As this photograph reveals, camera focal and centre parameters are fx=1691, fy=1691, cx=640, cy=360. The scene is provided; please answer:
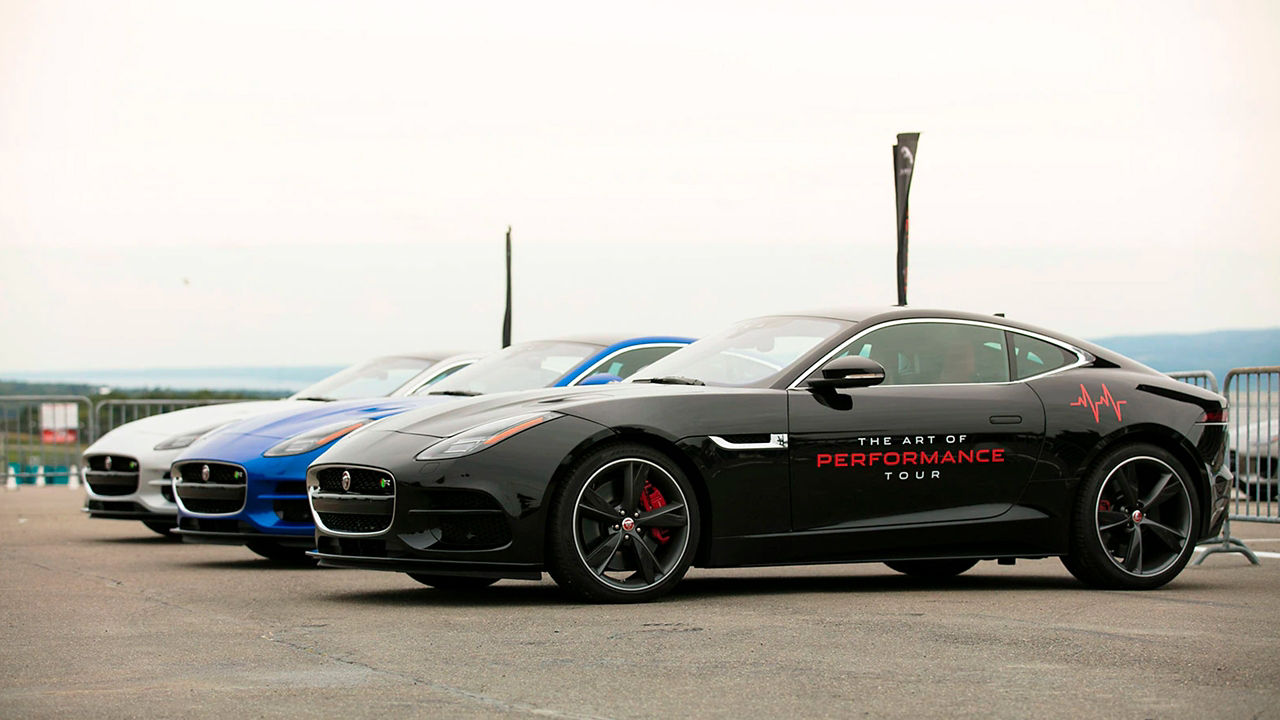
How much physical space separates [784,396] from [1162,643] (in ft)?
7.82

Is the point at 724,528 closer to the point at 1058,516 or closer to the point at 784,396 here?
the point at 784,396

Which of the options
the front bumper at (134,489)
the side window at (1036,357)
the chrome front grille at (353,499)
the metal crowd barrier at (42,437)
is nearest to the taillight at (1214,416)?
the side window at (1036,357)

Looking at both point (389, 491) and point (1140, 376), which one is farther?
point (1140, 376)

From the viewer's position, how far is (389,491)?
26.1 feet

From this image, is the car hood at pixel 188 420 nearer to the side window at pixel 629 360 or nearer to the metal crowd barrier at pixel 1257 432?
the side window at pixel 629 360

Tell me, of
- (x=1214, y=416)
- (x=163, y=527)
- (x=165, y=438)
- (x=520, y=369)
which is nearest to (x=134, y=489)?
(x=165, y=438)

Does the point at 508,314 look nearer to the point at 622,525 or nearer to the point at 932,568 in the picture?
the point at 932,568

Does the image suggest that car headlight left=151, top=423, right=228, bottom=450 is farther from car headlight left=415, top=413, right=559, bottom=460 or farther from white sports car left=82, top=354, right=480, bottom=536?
car headlight left=415, top=413, right=559, bottom=460

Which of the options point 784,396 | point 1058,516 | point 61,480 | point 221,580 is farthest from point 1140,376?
point 61,480

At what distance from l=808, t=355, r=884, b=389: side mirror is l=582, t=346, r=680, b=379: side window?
10.0ft

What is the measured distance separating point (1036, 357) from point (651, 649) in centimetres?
350

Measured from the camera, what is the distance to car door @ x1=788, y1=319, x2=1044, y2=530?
8203 millimetres

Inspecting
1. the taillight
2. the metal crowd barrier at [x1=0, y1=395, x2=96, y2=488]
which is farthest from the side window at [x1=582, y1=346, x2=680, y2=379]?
the metal crowd barrier at [x1=0, y1=395, x2=96, y2=488]

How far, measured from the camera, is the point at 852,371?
8.11 metres
